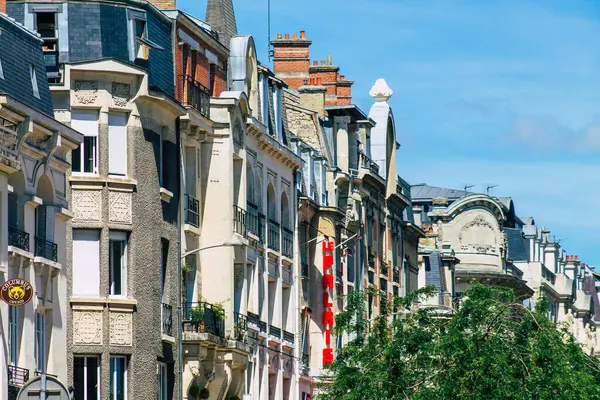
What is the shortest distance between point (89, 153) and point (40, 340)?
862 cm

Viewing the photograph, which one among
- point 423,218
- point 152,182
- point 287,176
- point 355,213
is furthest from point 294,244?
point 423,218

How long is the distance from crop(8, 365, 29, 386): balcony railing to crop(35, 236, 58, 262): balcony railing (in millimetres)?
3195

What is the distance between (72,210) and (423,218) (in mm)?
78457

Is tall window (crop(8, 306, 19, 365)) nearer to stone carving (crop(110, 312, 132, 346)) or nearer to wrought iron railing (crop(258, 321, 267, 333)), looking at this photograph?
stone carving (crop(110, 312, 132, 346))

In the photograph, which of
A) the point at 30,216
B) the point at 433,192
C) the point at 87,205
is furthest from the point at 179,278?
the point at 433,192

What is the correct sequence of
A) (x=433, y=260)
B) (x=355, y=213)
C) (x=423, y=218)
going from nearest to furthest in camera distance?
(x=355, y=213) < (x=433, y=260) < (x=423, y=218)

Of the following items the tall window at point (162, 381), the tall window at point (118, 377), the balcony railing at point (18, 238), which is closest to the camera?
the balcony railing at point (18, 238)

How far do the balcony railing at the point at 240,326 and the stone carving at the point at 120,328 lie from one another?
9.03 metres

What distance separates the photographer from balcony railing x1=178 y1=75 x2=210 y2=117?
62.8m

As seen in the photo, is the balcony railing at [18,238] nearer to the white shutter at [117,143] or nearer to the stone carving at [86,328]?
the stone carving at [86,328]

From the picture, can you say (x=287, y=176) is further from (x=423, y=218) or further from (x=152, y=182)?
(x=423, y=218)

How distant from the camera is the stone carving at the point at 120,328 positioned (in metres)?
56.9

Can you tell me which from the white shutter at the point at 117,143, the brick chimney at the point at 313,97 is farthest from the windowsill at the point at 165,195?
the brick chimney at the point at 313,97

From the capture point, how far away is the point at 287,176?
252ft
